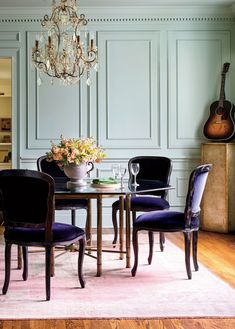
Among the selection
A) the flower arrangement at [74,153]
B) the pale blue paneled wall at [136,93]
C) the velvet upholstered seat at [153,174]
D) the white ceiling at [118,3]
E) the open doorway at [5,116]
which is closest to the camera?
the flower arrangement at [74,153]

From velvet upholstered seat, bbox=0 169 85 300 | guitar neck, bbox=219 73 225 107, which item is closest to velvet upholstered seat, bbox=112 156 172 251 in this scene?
guitar neck, bbox=219 73 225 107

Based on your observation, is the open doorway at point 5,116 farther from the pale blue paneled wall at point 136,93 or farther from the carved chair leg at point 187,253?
the carved chair leg at point 187,253

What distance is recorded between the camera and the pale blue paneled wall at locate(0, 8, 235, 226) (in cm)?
601

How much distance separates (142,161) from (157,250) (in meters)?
0.90

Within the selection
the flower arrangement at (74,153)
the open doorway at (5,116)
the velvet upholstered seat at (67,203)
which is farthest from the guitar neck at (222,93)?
the open doorway at (5,116)

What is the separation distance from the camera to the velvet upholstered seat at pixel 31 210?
3262mm

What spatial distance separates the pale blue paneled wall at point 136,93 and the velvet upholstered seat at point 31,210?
8.78 feet

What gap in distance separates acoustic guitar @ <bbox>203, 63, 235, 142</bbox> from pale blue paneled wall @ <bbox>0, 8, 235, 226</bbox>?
0.12 m

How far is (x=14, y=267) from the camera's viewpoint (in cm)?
418

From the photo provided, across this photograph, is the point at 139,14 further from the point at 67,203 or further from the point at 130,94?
the point at 67,203

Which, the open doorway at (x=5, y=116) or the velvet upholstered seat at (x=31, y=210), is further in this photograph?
the open doorway at (x=5, y=116)

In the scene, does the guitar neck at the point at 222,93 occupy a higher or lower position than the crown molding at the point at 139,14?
lower

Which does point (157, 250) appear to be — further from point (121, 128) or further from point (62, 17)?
point (62, 17)

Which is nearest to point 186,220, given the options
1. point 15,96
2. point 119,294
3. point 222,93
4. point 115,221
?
point 119,294
